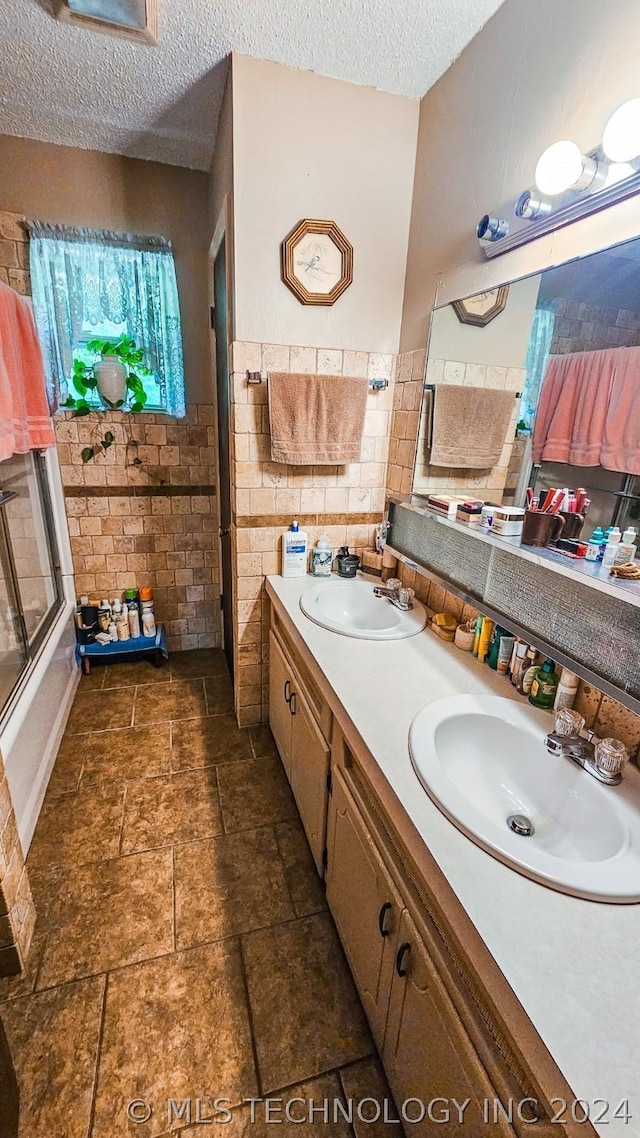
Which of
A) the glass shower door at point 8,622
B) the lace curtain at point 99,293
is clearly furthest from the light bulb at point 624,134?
the glass shower door at point 8,622

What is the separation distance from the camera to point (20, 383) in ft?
5.89

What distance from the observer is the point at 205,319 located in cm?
251

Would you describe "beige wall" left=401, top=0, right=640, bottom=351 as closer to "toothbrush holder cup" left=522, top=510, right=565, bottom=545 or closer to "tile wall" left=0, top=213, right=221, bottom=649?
"toothbrush holder cup" left=522, top=510, right=565, bottom=545

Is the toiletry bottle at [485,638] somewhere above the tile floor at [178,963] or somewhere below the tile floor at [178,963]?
above

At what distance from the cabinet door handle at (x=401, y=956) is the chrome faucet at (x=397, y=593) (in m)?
1.04

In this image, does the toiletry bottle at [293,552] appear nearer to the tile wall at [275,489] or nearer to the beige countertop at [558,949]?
the tile wall at [275,489]

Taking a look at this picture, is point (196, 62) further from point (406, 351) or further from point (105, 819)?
point (105, 819)

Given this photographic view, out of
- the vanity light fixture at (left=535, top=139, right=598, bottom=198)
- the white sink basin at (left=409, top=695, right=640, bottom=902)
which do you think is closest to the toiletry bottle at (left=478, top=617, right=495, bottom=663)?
the white sink basin at (left=409, top=695, right=640, bottom=902)

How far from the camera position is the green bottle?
116 centimetres

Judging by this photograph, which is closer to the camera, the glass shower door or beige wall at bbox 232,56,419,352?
beige wall at bbox 232,56,419,352

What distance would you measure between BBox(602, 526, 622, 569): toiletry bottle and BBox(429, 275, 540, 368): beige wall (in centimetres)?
56

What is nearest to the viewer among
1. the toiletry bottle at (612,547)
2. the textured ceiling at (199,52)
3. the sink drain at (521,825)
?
the sink drain at (521,825)

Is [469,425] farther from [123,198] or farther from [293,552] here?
[123,198]

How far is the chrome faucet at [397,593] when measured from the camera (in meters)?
1.75
